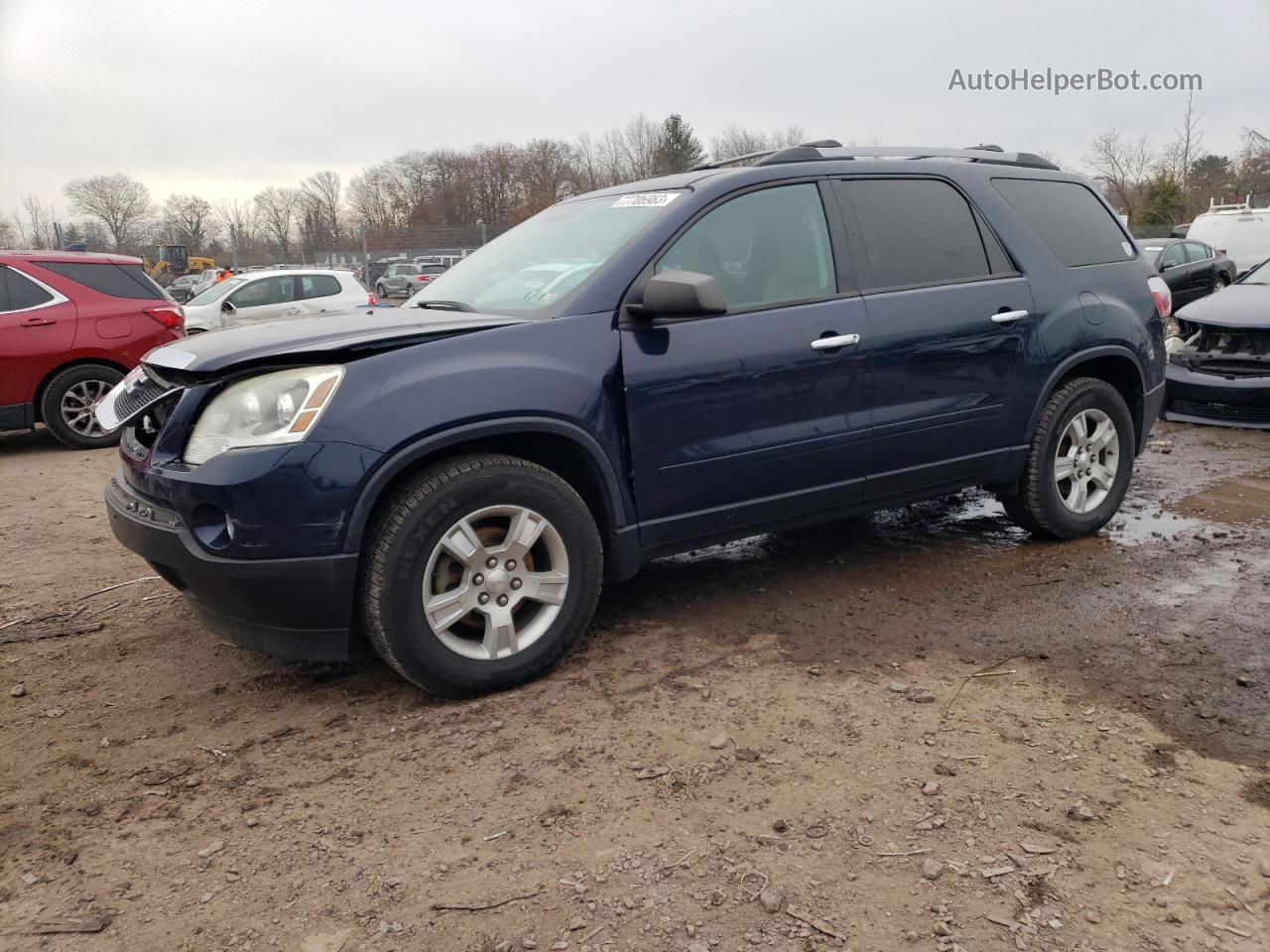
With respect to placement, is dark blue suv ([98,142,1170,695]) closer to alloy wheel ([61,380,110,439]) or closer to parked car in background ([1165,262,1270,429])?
parked car in background ([1165,262,1270,429])

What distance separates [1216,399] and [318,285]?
39.9 ft

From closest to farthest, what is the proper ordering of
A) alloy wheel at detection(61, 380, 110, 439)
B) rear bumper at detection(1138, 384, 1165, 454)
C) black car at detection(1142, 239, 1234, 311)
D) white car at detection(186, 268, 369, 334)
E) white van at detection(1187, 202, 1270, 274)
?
rear bumper at detection(1138, 384, 1165, 454), alloy wheel at detection(61, 380, 110, 439), white car at detection(186, 268, 369, 334), black car at detection(1142, 239, 1234, 311), white van at detection(1187, 202, 1270, 274)

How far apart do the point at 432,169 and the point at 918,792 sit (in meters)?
73.9

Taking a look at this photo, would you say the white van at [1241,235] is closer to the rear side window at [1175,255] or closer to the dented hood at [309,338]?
the rear side window at [1175,255]

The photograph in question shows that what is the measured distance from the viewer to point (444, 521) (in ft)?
10.3

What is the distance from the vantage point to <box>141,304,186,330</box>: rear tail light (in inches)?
357

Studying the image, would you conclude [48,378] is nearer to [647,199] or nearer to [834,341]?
[647,199]

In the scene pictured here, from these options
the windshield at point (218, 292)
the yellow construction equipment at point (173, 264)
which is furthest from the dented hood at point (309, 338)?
the yellow construction equipment at point (173, 264)

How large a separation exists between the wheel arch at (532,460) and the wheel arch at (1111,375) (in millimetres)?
2231

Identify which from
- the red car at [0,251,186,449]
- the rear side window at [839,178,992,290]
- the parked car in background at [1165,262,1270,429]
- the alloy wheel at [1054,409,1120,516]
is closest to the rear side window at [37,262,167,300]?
the red car at [0,251,186,449]

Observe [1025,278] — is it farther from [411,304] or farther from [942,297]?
[411,304]

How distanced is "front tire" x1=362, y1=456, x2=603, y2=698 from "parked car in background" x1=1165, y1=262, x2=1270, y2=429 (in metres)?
6.36

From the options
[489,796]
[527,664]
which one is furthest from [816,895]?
[527,664]

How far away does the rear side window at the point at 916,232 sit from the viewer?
4.14 meters
